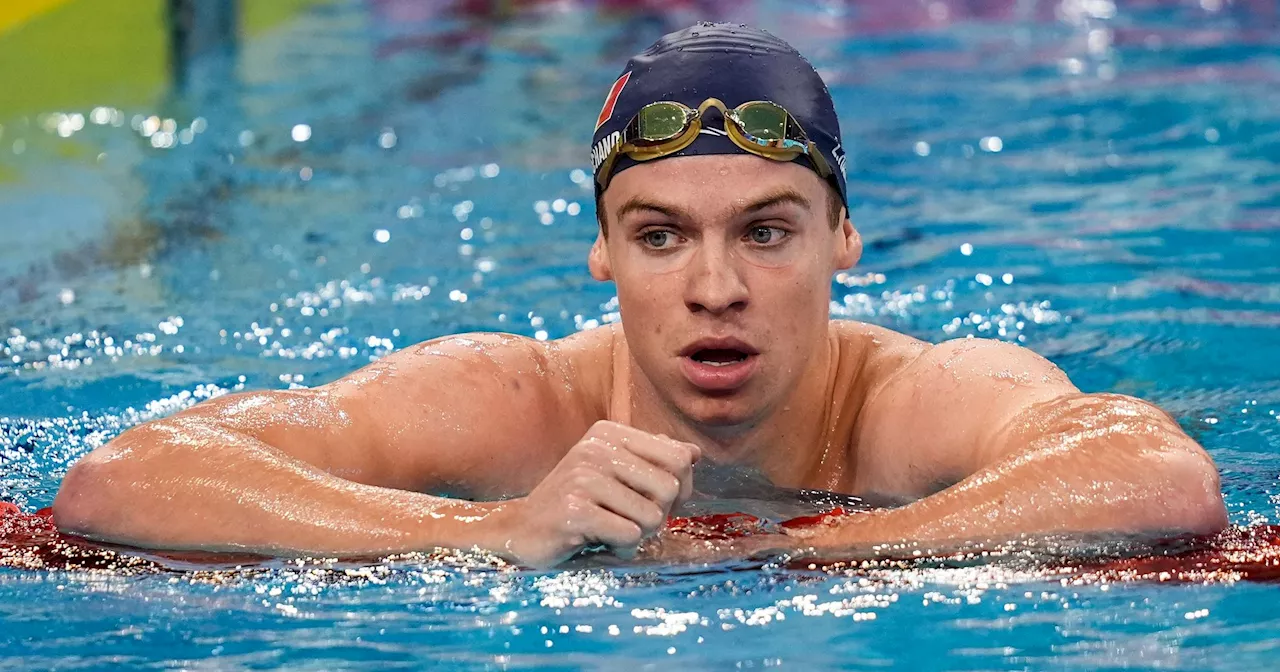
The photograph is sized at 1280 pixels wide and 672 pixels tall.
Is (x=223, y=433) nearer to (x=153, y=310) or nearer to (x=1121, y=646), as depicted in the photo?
(x=1121, y=646)

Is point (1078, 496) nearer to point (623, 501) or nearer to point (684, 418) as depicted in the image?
point (623, 501)

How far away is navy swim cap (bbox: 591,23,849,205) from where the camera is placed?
368 centimetres

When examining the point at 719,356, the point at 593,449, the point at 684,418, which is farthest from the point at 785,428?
the point at 593,449

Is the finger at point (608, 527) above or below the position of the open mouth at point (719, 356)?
below

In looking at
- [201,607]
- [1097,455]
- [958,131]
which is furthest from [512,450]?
[958,131]

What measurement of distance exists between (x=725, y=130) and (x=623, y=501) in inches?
40.3

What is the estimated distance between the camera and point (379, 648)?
291cm

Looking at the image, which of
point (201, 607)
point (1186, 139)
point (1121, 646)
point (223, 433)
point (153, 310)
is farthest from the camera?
point (1186, 139)

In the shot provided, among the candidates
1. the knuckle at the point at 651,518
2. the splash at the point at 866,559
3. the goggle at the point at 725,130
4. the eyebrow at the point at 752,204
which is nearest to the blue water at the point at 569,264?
the splash at the point at 866,559

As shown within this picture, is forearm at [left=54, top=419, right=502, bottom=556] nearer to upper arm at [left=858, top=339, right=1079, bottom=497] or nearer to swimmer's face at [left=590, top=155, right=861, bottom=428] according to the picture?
swimmer's face at [left=590, top=155, right=861, bottom=428]

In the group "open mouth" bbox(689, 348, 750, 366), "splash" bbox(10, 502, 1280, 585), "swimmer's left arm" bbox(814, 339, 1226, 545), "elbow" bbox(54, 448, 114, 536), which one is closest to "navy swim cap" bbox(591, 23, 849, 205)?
"open mouth" bbox(689, 348, 750, 366)

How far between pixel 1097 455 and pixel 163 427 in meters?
1.98

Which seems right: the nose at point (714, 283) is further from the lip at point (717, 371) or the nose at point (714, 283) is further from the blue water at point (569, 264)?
the blue water at point (569, 264)

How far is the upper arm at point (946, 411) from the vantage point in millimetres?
3527
